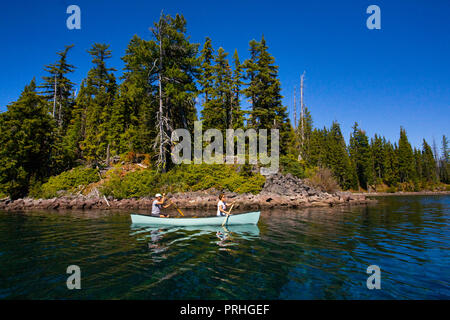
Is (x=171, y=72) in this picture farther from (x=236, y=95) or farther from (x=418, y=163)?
(x=418, y=163)

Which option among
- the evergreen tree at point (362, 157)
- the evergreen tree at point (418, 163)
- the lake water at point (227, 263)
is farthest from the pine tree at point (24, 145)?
the evergreen tree at point (418, 163)

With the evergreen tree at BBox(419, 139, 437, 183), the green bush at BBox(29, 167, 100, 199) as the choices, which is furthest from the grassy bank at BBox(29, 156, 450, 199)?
the evergreen tree at BBox(419, 139, 437, 183)

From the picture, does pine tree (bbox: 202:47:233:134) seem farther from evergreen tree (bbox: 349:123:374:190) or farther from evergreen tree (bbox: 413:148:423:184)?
evergreen tree (bbox: 413:148:423:184)

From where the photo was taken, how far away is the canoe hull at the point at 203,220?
13438 mm

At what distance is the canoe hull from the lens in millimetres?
13438

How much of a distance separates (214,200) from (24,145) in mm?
24371

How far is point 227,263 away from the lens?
25.0 feet

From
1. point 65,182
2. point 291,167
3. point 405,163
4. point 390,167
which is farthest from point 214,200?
point 405,163

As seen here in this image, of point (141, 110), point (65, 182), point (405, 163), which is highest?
point (141, 110)

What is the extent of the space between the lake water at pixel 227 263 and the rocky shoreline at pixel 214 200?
37.9 ft

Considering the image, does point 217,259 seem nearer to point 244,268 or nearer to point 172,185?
point 244,268

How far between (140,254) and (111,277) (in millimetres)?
2190
